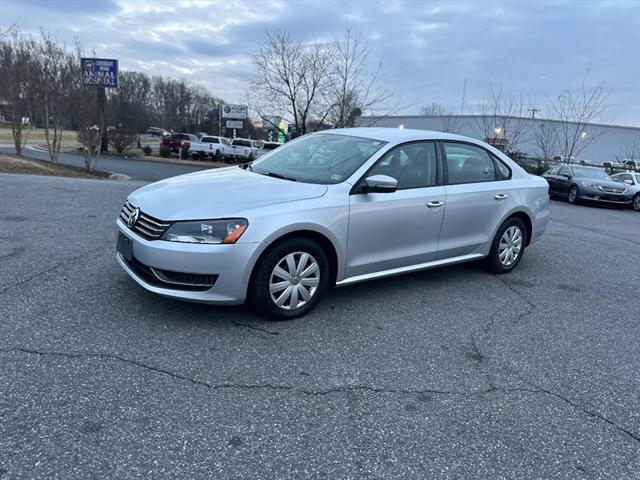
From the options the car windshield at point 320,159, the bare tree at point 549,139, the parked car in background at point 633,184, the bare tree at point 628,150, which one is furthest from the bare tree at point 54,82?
the bare tree at point 628,150

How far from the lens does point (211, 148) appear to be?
36.8 m

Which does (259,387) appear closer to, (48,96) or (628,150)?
(48,96)

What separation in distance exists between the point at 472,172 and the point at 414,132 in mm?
805

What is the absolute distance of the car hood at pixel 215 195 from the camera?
3.50 metres

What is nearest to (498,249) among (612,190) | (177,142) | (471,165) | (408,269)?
(471,165)

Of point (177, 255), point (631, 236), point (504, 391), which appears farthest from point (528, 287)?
point (631, 236)

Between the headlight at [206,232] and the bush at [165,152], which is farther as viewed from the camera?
the bush at [165,152]

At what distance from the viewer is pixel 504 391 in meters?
3.06

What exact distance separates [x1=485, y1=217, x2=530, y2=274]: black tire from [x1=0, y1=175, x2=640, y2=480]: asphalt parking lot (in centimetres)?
60

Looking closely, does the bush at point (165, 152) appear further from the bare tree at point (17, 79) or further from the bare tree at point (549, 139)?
the bare tree at point (549, 139)

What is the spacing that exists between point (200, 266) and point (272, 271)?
55 cm

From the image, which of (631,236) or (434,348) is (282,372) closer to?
(434,348)

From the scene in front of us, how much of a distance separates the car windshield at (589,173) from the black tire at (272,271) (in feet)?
55.8

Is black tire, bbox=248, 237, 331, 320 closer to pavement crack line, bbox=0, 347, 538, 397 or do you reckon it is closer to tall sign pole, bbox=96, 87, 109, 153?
pavement crack line, bbox=0, 347, 538, 397
